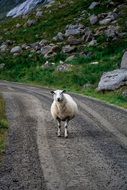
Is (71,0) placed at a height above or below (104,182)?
above

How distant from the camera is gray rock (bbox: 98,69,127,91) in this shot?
36.4m

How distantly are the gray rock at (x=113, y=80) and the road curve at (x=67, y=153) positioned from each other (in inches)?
358

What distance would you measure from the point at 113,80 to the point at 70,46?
21.4 m

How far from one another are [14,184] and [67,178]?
4.79ft

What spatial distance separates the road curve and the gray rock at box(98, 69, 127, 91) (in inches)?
358

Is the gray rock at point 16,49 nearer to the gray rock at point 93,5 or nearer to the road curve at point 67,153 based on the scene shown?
the gray rock at point 93,5

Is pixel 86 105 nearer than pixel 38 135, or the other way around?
pixel 38 135

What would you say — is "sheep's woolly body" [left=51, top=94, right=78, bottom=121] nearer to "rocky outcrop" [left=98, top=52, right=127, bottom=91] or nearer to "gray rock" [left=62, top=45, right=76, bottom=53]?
"rocky outcrop" [left=98, top=52, right=127, bottom=91]

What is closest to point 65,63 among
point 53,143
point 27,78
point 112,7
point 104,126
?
point 27,78

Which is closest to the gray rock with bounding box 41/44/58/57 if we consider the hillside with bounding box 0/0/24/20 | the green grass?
the green grass

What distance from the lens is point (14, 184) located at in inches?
530

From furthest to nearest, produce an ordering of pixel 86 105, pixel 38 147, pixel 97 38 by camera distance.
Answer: pixel 97 38
pixel 86 105
pixel 38 147

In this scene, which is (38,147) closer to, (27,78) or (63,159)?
(63,159)

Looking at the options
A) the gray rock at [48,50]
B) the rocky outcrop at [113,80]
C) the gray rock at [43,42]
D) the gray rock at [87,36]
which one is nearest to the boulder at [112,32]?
the gray rock at [87,36]
